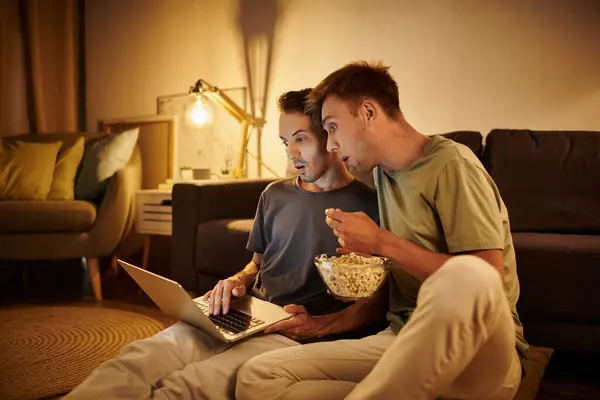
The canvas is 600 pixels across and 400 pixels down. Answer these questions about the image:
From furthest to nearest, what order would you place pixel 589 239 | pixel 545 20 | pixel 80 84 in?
pixel 80 84 → pixel 545 20 → pixel 589 239

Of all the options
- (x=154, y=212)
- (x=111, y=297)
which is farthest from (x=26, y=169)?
(x=111, y=297)

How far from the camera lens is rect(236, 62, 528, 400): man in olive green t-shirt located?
67 cm

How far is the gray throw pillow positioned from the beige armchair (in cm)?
21

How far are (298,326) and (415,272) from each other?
316 mm

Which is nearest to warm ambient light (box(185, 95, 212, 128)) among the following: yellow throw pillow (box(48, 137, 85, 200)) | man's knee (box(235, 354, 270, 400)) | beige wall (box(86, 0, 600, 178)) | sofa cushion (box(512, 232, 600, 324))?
beige wall (box(86, 0, 600, 178))

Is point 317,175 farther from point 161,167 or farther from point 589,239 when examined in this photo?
point 161,167

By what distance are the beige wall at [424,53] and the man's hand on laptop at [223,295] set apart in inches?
70.9

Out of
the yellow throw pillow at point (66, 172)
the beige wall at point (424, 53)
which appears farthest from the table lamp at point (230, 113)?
the yellow throw pillow at point (66, 172)

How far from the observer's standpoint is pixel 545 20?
245 cm

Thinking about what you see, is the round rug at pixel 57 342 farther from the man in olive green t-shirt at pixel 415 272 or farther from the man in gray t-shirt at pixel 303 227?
the man in olive green t-shirt at pixel 415 272

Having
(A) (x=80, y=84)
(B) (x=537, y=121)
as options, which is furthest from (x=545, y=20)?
(A) (x=80, y=84)

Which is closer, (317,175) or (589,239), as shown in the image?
(317,175)

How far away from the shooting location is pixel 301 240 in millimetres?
1270

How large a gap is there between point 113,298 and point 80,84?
2281 mm
